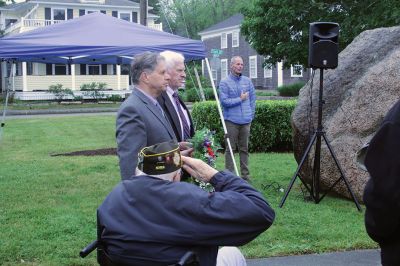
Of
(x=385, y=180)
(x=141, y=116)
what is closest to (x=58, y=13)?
(x=141, y=116)

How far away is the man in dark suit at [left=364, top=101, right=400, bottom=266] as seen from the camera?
2.00 metres

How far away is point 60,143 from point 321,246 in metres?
11.0

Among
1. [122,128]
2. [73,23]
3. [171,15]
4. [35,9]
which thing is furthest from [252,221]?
[171,15]

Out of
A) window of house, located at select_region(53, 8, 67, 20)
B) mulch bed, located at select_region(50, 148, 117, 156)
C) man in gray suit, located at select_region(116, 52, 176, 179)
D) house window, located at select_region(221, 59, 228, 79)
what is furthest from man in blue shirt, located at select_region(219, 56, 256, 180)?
house window, located at select_region(221, 59, 228, 79)

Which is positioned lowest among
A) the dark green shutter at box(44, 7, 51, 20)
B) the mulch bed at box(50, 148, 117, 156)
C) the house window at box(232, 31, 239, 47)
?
the mulch bed at box(50, 148, 117, 156)

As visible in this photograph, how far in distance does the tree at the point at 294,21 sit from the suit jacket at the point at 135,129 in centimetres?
1908

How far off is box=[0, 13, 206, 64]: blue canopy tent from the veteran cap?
7223mm

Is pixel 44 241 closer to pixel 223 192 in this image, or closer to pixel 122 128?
pixel 122 128

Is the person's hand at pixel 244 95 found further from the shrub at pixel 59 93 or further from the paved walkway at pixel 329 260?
the shrub at pixel 59 93

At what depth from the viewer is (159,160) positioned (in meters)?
2.91

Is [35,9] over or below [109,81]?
over

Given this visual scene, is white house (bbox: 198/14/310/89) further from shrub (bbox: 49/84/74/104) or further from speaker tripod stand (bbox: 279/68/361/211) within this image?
speaker tripod stand (bbox: 279/68/361/211)

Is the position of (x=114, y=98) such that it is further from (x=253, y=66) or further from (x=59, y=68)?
(x=253, y=66)

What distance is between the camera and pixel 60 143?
619 inches
